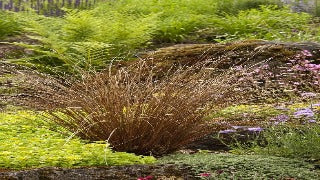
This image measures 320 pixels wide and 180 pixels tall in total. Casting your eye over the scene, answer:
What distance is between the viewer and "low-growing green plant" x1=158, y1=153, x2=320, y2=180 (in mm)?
3680

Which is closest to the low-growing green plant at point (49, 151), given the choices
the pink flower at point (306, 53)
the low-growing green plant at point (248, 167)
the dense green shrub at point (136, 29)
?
the low-growing green plant at point (248, 167)

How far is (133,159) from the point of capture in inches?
164

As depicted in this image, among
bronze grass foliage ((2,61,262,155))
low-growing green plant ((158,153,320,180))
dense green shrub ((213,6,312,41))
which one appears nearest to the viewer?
low-growing green plant ((158,153,320,180))

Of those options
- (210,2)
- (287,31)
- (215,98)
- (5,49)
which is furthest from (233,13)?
(215,98)

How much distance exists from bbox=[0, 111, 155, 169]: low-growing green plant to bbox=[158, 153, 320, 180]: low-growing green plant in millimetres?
404

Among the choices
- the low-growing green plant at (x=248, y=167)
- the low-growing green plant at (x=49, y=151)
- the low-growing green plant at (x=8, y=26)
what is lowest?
the low-growing green plant at (x=8, y=26)

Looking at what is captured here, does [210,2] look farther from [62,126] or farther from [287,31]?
[62,126]

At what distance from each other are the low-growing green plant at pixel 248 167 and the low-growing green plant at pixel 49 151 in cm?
40

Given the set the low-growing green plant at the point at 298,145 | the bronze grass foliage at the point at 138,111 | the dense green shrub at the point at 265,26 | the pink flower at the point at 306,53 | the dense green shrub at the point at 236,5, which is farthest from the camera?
the dense green shrub at the point at 236,5

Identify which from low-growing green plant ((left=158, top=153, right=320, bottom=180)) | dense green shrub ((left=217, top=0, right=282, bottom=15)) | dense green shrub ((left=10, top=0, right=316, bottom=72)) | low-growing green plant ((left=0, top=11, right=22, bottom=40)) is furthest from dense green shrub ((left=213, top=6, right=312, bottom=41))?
low-growing green plant ((left=158, top=153, right=320, bottom=180))

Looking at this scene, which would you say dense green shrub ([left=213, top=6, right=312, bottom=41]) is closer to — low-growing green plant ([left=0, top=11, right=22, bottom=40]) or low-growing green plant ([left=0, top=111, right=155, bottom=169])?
low-growing green plant ([left=0, top=11, right=22, bottom=40])

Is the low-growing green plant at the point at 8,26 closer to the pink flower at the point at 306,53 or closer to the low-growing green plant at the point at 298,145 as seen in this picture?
the pink flower at the point at 306,53

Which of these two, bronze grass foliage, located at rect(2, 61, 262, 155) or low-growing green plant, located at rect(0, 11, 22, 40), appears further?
low-growing green plant, located at rect(0, 11, 22, 40)

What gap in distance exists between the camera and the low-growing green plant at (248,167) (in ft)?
12.1
